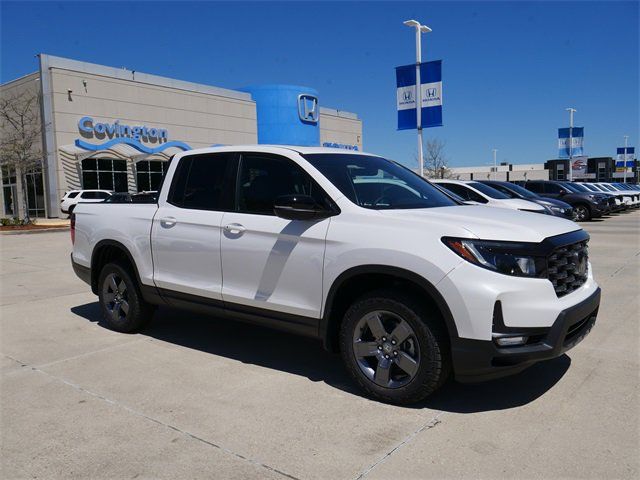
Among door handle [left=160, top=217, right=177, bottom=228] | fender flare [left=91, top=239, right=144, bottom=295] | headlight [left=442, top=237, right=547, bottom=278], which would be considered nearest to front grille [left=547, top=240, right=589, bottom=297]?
headlight [left=442, top=237, right=547, bottom=278]

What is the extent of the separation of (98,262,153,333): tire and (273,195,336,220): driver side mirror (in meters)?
2.44

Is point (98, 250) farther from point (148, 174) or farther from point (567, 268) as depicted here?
point (148, 174)

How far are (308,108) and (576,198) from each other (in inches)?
1031

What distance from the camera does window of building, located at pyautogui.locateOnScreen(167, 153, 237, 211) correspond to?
5012 mm

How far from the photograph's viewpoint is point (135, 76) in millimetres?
34031

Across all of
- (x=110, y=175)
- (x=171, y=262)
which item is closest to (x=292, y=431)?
(x=171, y=262)

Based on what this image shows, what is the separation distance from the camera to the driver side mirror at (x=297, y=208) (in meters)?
4.09

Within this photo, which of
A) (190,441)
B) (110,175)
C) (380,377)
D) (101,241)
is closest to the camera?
(190,441)

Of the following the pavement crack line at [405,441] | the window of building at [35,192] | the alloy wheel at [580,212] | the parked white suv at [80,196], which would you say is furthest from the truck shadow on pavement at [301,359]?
the window of building at [35,192]

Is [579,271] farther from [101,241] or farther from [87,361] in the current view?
[101,241]

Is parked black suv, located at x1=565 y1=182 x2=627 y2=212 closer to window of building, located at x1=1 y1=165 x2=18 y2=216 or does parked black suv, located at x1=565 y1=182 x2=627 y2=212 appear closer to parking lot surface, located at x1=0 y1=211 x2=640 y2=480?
parking lot surface, located at x1=0 y1=211 x2=640 y2=480

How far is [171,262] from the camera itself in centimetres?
528

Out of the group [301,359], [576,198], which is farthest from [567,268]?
[576,198]

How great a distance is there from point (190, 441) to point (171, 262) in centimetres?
217
